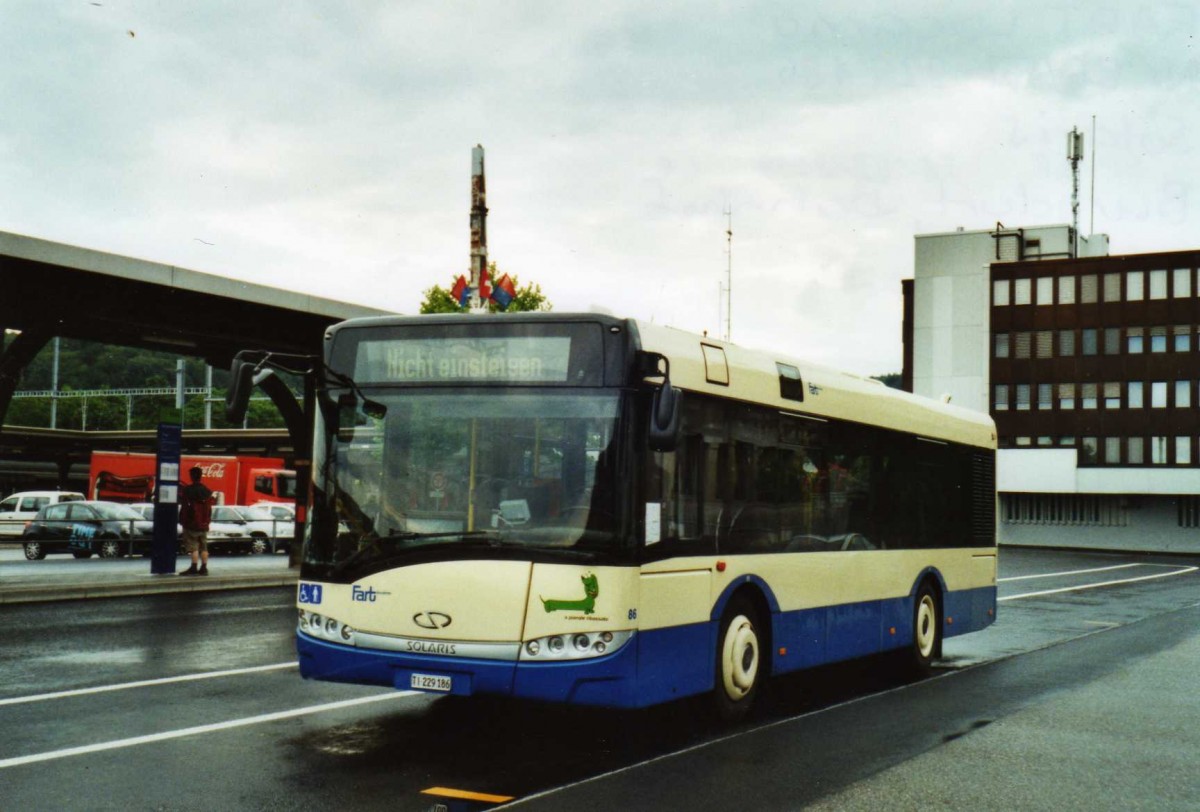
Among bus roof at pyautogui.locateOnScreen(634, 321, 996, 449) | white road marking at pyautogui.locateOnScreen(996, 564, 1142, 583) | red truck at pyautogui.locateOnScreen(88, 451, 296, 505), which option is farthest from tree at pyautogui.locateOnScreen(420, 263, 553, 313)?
bus roof at pyautogui.locateOnScreen(634, 321, 996, 449)

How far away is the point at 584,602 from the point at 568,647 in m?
0.29

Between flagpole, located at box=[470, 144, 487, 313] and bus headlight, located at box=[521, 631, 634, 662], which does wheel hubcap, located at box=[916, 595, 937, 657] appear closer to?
bus headlight, located at box=[521, 631, 634, 662]

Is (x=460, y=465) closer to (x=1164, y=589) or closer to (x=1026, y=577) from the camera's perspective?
(x=1164, y=589)

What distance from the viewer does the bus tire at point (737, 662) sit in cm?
911

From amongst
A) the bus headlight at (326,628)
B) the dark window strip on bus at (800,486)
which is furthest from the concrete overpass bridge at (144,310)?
the bus headlight at (326,628)

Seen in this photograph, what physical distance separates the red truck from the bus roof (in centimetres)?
3954

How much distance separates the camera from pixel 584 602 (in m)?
7.71

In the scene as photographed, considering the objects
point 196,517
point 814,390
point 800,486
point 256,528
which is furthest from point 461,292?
point 256,528

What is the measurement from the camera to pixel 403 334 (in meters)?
8.48

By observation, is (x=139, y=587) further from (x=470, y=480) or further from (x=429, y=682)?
(x=470, y=480)

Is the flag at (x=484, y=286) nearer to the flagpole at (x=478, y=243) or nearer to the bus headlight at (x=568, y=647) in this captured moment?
the flagpole at (x=478, y=243)

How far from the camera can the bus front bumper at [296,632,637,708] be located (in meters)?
7.68

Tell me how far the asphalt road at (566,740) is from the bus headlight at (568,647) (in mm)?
653

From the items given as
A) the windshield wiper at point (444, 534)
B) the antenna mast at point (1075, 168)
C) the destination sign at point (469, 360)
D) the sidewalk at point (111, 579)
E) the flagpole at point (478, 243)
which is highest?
the antenna mast at point (1075, 168)
